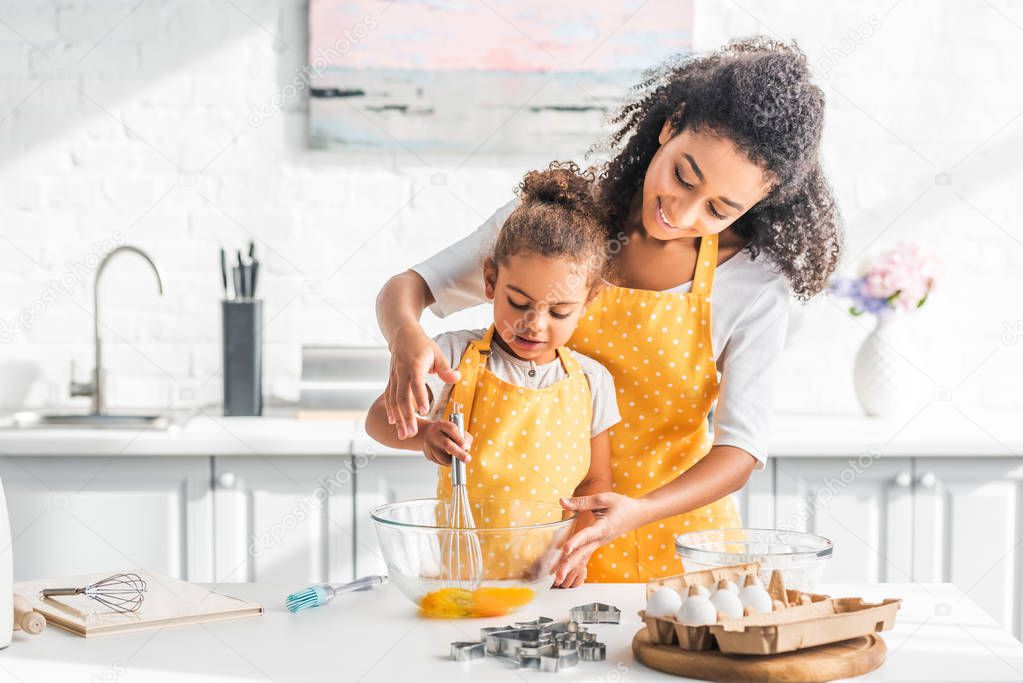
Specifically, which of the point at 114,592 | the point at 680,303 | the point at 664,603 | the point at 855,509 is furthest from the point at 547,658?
the point at 855,509

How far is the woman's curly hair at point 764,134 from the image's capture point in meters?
1.38

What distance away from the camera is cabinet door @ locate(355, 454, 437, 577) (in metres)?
2.42

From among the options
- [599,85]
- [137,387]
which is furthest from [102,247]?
[599,85]

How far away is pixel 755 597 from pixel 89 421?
6.41 ft

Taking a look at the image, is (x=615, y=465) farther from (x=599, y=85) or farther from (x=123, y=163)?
(x=123, y=163)

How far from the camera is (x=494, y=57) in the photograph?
287cm

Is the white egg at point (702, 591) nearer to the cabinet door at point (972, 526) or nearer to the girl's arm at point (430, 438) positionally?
the girl's arm at point (430, 438)

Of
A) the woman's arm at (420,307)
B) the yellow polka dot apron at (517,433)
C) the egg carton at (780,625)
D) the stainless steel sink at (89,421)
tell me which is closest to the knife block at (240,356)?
the stainless steel sink at (89,421)

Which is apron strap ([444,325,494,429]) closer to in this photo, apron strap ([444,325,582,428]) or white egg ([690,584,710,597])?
apron strap ([444,325,582,428])

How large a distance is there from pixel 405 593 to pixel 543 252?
459mm

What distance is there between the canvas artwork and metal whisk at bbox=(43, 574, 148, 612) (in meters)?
1.73

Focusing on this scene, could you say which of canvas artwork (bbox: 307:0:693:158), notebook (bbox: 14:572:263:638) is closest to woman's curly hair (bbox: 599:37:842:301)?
notebook (bbox: 14:572:263:638)

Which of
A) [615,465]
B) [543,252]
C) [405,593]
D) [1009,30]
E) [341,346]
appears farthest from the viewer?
[1009,30]

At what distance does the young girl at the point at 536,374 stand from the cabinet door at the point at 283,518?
96cm
